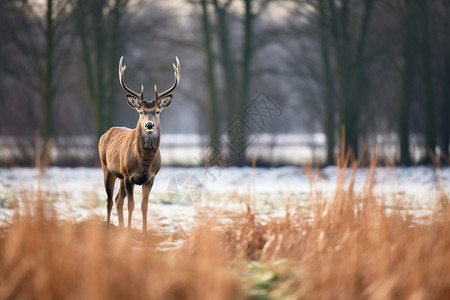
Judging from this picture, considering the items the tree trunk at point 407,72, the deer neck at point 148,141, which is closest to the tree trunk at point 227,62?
the tree trunk at point 407,72

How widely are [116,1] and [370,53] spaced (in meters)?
7.37

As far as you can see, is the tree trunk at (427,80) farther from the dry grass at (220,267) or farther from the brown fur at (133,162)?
the dry grass at (220,267)

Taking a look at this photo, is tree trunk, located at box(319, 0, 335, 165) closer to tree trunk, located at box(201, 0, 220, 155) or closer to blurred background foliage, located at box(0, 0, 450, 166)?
blurred background foliage, located at box(0, 0, 450, 166)

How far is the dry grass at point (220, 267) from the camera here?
3482 millimetres

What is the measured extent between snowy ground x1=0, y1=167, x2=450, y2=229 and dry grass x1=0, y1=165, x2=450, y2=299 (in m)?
0.43

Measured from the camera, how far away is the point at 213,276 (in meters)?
3.43

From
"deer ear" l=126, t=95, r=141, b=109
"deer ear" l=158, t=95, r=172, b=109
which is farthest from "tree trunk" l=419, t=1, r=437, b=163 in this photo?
"deer ear" l=126, t=95, r=141, b=109

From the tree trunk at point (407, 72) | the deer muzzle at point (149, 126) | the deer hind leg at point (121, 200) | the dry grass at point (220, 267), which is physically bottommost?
the dry grass at point (220, 267)

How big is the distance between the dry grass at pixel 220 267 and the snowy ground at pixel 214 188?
1.40ft

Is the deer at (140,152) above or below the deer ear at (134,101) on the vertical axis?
below

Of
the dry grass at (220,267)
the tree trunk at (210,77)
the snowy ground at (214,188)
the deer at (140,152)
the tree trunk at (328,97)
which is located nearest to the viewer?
the dry grass at (220,267)

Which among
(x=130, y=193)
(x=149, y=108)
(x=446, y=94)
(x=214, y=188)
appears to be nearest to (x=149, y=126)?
(x=149, y=108)

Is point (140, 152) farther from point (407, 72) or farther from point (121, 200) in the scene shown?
point (407, 72)

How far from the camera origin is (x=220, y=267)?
3.64m
